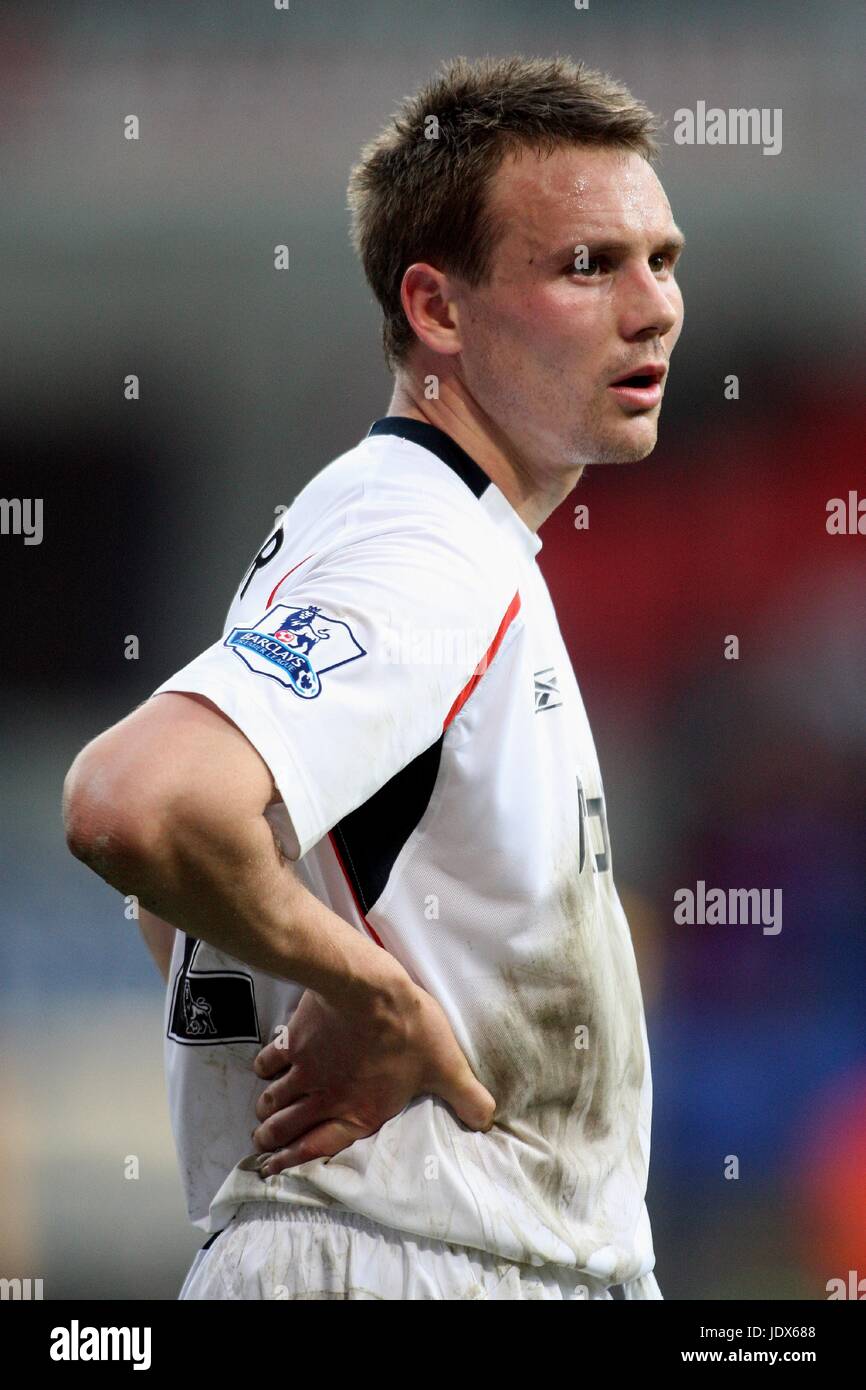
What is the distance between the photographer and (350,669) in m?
1.08

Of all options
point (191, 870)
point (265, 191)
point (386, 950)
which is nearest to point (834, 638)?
point (265, 191)

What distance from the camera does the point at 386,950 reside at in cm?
122

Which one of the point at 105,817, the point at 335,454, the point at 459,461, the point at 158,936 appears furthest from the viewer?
the point at 335,454

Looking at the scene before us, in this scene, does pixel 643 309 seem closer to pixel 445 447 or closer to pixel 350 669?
pixel 445 447

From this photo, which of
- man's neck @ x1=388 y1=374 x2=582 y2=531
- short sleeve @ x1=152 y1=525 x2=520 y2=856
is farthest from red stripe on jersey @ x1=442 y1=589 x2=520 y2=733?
man's neck @ x1=388 y1=374 x2=582 y2=531

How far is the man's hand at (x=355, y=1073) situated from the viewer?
3.94 feet

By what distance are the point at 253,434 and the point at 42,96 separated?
0.68m

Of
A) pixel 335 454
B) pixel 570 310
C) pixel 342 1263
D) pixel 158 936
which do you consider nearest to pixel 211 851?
pixel 342 1263

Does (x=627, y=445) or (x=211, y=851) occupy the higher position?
(x=627, y=445)

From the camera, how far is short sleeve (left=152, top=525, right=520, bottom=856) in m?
1.05

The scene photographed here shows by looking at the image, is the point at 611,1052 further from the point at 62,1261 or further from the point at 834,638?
the point at 834,638

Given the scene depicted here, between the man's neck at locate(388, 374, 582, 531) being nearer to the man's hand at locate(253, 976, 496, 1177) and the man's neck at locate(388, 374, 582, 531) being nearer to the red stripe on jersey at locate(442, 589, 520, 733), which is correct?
the red stripe on jersey at locate(442, 589, 520, 733)

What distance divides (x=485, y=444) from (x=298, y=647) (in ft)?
1.43

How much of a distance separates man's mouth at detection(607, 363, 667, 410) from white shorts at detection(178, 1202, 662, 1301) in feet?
2.60
